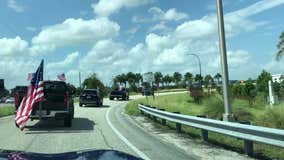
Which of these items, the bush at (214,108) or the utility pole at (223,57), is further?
the bush at (214,108)

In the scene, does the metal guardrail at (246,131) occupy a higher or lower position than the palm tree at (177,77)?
lower

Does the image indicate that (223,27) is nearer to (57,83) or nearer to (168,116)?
(168,116)

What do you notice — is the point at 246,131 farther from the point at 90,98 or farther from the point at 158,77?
the point at 158,77

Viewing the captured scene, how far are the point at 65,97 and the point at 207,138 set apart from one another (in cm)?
691

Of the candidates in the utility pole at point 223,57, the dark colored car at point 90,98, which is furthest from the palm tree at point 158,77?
the utility pole at point 223,57

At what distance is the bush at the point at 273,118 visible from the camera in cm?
1461

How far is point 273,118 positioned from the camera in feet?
49.4

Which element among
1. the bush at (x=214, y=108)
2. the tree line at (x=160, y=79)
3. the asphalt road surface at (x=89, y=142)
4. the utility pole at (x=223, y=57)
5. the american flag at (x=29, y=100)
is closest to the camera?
the asphalt road surface at (x=89, y=142)

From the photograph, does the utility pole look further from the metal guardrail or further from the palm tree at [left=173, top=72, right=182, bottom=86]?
the palm tree at [left=173, top=72, right=182, bottom=86]

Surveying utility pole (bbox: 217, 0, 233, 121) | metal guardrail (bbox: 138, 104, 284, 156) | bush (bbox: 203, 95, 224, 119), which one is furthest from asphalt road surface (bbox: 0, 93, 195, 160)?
bush (bbox: 203, 95, 224, 119)

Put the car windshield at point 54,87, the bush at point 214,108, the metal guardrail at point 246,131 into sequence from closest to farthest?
1. the metal guardrail at point 246,131
2. the car windshield at point 54,87
3. the bush at point 214,108

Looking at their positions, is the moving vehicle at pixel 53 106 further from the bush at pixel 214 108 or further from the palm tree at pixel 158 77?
the palm tree at pixel 158 77

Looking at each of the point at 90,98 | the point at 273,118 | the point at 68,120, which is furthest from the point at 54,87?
the point at 90,98

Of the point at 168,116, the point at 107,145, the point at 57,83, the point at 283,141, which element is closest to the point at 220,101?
the point at 168,116
